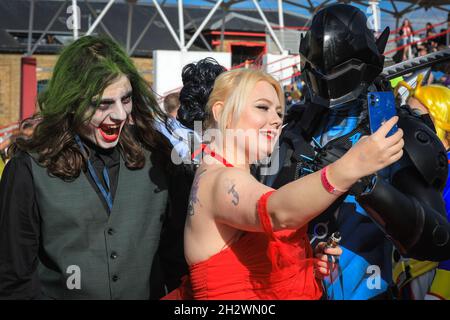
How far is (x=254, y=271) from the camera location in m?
2.02

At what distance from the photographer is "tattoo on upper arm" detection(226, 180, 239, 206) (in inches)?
72.6

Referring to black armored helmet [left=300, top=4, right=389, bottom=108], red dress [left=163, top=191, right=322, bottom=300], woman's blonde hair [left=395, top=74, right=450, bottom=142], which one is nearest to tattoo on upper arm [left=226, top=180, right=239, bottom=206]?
red dress [left=163, top=191, right=322, bottom=300]

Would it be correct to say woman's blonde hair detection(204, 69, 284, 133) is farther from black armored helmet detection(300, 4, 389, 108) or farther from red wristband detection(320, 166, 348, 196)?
red wristband detection(320, 166, 348, 196)

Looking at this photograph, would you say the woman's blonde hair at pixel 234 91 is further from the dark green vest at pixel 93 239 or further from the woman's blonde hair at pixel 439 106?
the woman's blonde hair at pixel 439 106

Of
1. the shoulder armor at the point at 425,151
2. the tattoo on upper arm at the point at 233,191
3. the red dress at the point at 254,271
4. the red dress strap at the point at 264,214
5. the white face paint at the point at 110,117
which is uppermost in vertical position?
the white face paint at the point at 110,117

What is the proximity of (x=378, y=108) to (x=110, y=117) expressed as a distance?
102 cm

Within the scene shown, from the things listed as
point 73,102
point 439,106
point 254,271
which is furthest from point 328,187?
point 439,106

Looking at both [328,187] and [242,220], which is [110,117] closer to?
[242,220]

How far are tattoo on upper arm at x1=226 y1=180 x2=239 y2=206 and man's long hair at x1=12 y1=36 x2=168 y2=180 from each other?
0.68 m

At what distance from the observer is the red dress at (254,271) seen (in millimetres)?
1991

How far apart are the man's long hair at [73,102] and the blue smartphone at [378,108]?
0.92m

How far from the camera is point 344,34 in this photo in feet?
8.16

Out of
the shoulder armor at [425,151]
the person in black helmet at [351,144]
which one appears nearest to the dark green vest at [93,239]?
the person in black helmet at [351,144]
